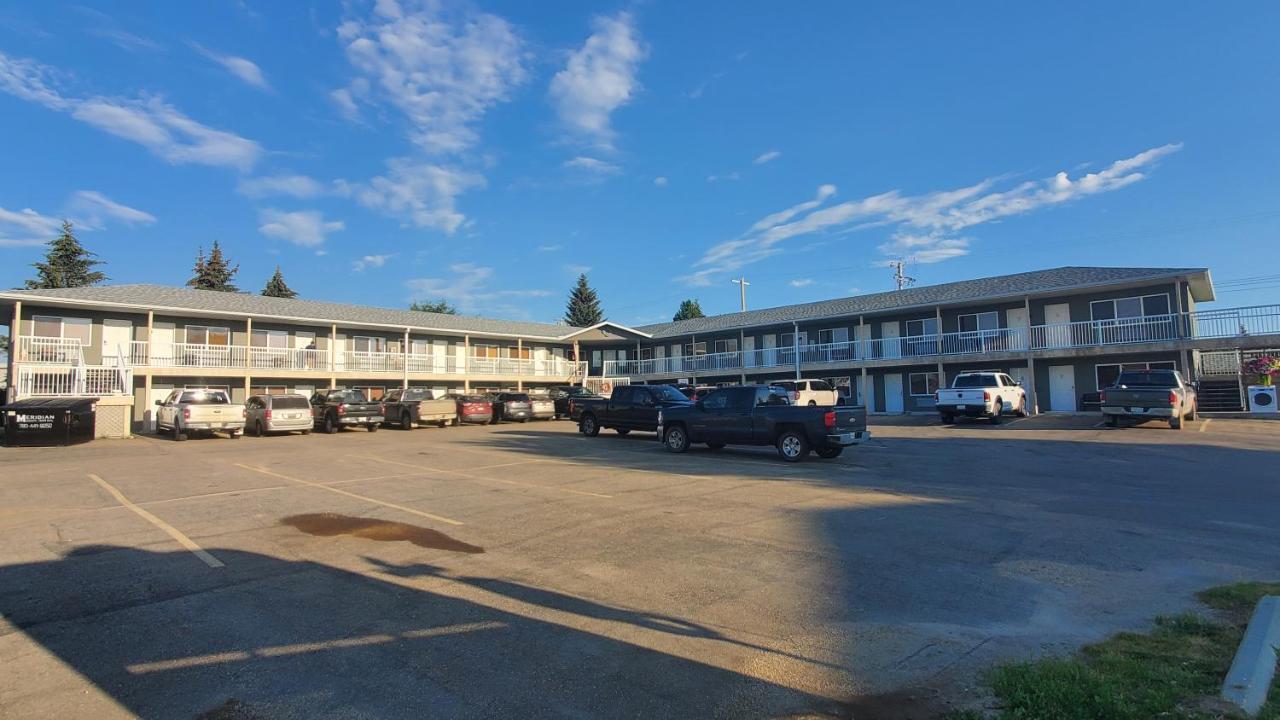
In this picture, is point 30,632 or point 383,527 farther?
point 383,527

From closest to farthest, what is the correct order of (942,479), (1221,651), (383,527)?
(1221,651) < (383,527) < (942,479)

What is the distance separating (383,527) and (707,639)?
514cm

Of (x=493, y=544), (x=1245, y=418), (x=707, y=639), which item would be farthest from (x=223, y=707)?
(x=1245, y=418)

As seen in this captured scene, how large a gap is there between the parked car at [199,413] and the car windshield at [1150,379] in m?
30.7

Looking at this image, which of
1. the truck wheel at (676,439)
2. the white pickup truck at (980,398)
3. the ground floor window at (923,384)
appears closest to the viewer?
the truck wheel at (676,439)

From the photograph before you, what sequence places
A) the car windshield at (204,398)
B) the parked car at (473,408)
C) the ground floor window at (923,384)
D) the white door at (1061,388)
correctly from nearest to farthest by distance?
the car windshield at (204,398) < the white door at (1061,388) < the parked car at (473,408) < the ground floor window at (923,384)

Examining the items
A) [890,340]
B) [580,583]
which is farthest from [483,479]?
[890,340]

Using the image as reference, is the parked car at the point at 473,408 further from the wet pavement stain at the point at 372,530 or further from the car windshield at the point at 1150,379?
the car windshield at the point at 1150,379

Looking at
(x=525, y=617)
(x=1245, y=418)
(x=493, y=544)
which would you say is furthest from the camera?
(x=1245, y=418)

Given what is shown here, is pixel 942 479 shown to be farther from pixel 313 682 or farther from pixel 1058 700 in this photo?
pixel 313 682

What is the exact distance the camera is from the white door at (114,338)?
26.5 meters

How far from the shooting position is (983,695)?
376cm

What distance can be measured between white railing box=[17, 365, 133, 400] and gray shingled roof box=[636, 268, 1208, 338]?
1137 inches

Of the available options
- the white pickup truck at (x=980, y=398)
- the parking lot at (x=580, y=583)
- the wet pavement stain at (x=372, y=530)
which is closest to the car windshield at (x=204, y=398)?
the parking lot at (x=580, y=583)
